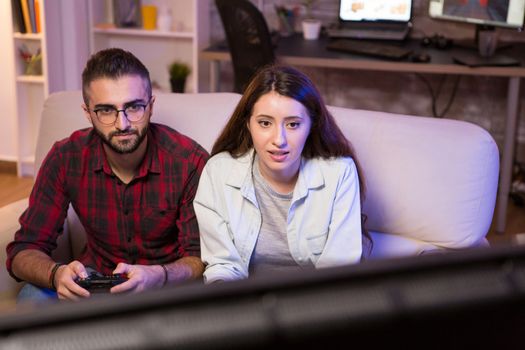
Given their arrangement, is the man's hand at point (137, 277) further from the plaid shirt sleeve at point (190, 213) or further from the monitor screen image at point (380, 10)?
the monitor screen image at point (380, 10)

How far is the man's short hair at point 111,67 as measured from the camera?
179 cm

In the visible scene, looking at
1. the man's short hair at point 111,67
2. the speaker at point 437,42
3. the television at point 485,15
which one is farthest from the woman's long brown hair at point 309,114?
the speaker at point 437,42

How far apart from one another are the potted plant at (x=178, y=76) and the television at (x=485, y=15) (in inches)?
56.4

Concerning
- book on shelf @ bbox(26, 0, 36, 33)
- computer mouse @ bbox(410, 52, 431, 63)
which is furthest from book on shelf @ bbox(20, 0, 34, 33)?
computer mouse @ bbox(410, 52, 431, 63)

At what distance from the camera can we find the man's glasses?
1.79 metres

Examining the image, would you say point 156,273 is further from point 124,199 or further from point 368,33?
point 368,33

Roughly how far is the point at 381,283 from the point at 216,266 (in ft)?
4.16

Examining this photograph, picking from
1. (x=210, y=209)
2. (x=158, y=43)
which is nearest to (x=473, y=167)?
(x=210, y=209)

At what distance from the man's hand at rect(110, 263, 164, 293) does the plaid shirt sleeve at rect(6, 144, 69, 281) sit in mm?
330

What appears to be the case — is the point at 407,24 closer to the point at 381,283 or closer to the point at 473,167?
the point at 473,167

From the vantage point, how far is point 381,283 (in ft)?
1.41

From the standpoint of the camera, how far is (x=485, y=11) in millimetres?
3803

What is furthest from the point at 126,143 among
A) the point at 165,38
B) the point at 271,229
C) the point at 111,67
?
the point at 165,38

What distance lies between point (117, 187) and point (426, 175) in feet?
2.52
